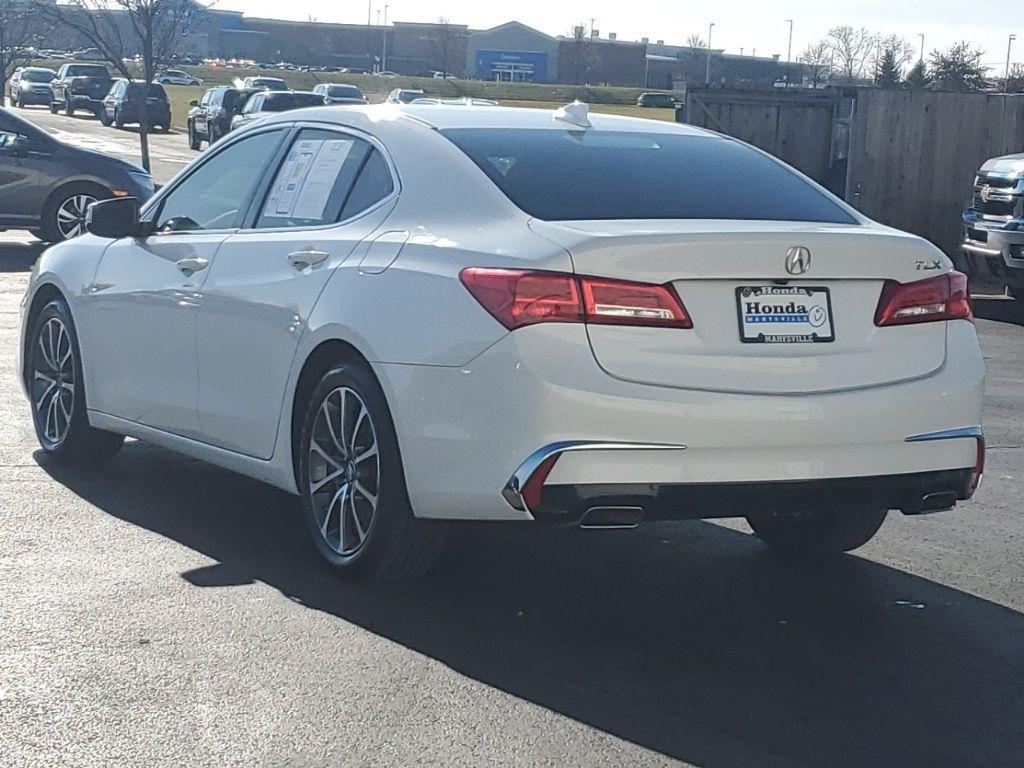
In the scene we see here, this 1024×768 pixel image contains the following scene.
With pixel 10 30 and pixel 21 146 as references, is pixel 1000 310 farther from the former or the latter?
pixel 10 30

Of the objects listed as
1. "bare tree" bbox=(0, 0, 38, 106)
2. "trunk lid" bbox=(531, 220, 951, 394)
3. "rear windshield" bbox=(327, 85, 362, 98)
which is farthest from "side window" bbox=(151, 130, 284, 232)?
"rear windshield" bbox=(327, 85, 362, 98)

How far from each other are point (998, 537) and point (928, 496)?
165 centimetres

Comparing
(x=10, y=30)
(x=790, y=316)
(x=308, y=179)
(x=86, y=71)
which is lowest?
(x=86, y=71)

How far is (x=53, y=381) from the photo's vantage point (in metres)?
7.95

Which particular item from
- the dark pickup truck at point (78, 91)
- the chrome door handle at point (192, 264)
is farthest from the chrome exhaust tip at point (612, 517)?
the dark pickup truck at point (78, 91)

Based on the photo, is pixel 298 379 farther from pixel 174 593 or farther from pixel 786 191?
pixel 786 191

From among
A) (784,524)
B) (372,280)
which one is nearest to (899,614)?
(784,524)

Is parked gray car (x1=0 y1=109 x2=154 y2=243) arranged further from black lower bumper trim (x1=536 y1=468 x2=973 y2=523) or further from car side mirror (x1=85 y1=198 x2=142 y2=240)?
black lower bumper trim (x1=536 y1=468 x2=973 y2=523)

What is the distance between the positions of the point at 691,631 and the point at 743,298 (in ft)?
3.43

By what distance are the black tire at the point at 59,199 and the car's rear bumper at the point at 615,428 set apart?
1404 centimetres

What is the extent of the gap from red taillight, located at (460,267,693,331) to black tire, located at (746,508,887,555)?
1.39 meters

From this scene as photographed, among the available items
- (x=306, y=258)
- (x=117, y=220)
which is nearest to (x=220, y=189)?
(x=117, y=220)

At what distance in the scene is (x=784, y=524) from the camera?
6.58 meters

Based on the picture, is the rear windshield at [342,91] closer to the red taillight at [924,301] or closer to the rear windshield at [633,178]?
the rear windshield at [633,178]
